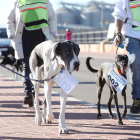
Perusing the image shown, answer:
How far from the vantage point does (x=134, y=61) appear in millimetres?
5695

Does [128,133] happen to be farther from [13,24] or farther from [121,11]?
[13,24]

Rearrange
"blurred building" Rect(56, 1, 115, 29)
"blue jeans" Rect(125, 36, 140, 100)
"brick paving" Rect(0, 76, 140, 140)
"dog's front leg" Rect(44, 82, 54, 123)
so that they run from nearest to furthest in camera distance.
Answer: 1. "brick paving" Rect(0, 76, 140, 140)
2. "dog's front leg" Rect(44, 82, 54, 123)
3. "blue jeans" Rect(125, 36, 140, 100)
4. "blurred building" Rect(56, 1, 115, 29)

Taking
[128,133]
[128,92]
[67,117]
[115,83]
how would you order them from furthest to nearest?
[128,92] < [67,117] < [115,83] < [128,133]

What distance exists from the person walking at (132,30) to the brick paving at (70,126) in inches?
28.1

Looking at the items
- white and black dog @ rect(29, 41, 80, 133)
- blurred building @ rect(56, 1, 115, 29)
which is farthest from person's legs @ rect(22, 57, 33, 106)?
blurred building @ rect(56, 1, 115, 29)

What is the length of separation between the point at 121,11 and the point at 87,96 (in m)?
2.62

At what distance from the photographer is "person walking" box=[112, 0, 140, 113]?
571 centimetres

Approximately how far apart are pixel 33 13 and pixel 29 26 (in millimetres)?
246

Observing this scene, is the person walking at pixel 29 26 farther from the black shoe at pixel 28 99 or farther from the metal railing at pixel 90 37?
the metal railing at pixel 90 37

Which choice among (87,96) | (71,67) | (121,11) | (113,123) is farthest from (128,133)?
(87,96)

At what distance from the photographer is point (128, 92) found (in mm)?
8258

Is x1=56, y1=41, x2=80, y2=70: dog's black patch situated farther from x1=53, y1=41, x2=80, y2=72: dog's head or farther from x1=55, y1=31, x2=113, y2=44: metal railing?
x1=55, y1=31, x2=113, y2=44: metal railing

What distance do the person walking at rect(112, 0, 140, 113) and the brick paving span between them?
71 centimetres

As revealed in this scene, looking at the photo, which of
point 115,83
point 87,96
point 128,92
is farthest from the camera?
point 128,92
